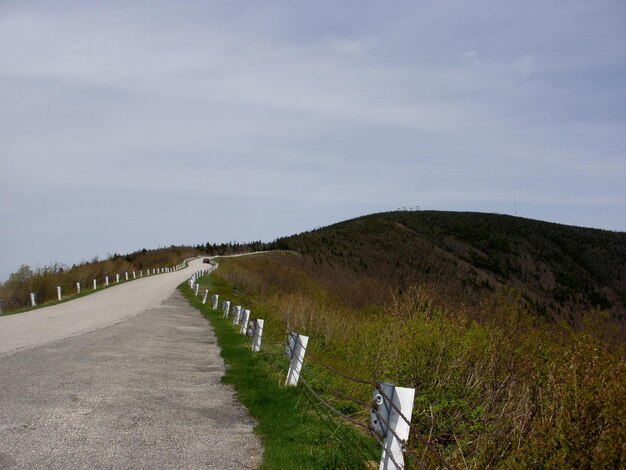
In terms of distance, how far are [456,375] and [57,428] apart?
481 cm

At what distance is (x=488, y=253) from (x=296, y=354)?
87.2m

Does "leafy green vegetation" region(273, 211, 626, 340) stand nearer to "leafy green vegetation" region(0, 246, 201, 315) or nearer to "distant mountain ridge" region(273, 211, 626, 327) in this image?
"distant mountain ridge" region(273, 211, 626, 327)

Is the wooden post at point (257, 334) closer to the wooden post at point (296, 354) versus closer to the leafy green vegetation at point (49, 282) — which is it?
the wooden post at point (296, 354)

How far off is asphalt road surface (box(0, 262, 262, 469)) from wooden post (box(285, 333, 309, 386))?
958 mm

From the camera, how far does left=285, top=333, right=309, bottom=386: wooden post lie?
9.91m

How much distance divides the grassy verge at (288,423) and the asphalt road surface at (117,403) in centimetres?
22

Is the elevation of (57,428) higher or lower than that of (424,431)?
higher

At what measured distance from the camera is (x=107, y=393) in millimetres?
9508

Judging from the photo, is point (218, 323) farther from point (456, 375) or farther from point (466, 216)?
point (466, 216)

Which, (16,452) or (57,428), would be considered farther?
(57,428)

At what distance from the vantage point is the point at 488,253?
307 feet

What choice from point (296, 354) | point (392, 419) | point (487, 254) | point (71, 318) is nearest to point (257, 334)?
point (296, 354)

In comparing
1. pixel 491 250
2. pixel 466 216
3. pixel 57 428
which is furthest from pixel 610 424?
pixel 466 216

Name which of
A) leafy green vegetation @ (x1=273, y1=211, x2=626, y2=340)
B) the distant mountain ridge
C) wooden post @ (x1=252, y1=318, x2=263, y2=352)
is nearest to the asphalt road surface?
wooden post @ (x1=252, y1=318, x2=263, y2=352)
